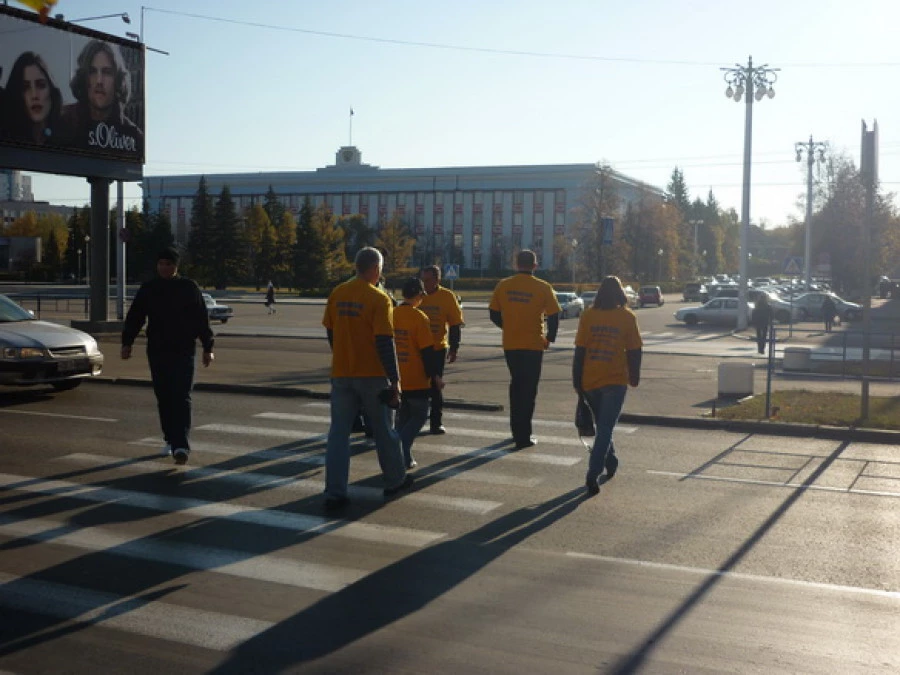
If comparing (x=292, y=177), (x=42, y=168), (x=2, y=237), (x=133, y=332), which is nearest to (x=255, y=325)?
(x=42, y=168)

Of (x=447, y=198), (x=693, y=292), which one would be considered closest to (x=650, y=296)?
(x=693, y=292)

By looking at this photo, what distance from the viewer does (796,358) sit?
62.5 feet

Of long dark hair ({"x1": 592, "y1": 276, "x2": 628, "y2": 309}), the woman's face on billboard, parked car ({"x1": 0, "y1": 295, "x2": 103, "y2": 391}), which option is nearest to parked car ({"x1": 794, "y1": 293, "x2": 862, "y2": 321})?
the woman's face on billboard

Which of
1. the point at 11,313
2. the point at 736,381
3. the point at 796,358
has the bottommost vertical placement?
the point at 736,381

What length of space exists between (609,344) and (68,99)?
2458 centimetres

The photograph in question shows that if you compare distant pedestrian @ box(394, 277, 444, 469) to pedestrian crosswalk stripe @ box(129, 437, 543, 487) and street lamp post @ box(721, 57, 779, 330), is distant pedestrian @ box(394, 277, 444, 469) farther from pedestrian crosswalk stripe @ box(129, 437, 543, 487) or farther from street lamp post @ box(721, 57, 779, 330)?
street lamp post @ box(721, 57, 779, 330)

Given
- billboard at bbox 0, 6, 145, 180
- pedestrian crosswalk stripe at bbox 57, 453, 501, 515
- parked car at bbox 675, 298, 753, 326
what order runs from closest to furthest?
pedestrian crosswalk stripe at bbox 57, 453, 501, 515 → billboard at bbox 0, 6, 145, 180 → parked car at bbox 675, 298, 753, 326

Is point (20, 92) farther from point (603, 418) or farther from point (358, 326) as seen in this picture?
point (603, 418)

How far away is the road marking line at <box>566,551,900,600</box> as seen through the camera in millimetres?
6094

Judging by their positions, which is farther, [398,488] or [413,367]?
[413,367]

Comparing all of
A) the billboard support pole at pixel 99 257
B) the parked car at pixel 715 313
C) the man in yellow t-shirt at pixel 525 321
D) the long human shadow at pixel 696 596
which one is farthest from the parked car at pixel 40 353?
the parked car at pixel 715 313

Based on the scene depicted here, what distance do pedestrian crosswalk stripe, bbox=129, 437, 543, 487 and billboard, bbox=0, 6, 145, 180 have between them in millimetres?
19792

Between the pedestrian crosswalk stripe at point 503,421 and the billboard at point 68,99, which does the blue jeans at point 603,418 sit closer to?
the pedestrian crosswalk stripe at point 503,421

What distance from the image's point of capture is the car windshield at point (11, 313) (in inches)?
589
